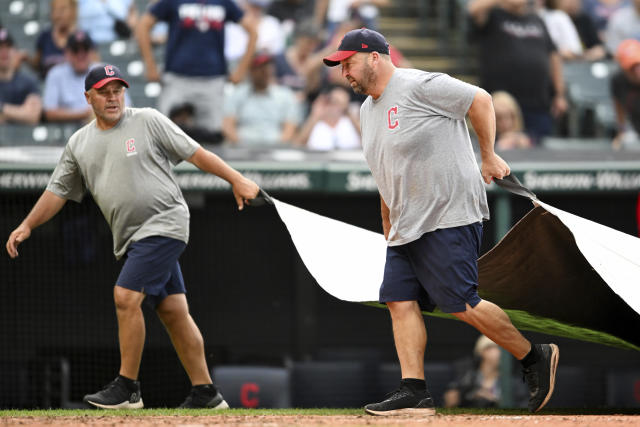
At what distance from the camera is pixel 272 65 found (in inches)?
419

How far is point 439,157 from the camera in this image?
5.06m

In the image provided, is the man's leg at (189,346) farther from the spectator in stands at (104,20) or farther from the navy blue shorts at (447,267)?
the spectator in stands at (104,20)

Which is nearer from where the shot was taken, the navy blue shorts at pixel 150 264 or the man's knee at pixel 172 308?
the navy blue shorts at pixel 150 264

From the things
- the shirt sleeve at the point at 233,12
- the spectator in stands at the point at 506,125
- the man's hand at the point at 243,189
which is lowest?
the man's hand at the point at 243,189

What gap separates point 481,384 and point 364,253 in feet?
9.93

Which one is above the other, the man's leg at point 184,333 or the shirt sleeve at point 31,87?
the shirt sleeve at point 31,87

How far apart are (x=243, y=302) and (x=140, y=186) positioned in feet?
14.1

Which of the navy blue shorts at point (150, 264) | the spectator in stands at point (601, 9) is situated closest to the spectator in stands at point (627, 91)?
the spectator in stands at point (601, 9)

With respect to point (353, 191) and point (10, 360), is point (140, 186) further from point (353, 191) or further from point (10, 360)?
point (10, 360)

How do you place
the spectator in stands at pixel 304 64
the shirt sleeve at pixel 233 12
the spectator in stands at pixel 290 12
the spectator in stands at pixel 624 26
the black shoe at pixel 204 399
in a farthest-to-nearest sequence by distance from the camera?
1. the spectator in stands at pixel 290 12
2. the spectator in stands at pixel 624 26
3. the spectator in stands at pixel 304 64
4. the shirt sleeve at pixel 233 12
5. the black shoe at pixel 204 399

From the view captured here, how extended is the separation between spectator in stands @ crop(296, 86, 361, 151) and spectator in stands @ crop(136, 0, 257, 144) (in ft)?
3.36

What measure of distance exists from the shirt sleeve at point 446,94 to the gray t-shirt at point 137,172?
1432 mm

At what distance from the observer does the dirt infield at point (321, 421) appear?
4.66 m

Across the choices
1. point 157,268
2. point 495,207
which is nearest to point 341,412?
point 157,268
